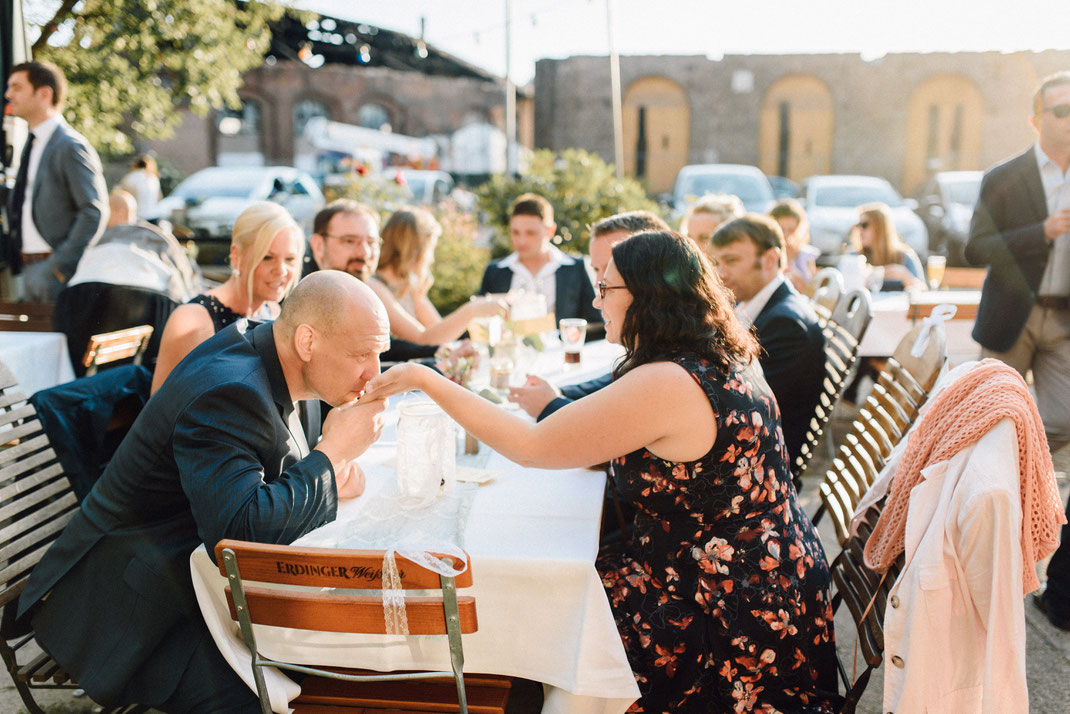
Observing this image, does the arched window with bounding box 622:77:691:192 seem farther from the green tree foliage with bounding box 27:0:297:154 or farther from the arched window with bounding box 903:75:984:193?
the green tree foliage with bounding box 27:0:297:154

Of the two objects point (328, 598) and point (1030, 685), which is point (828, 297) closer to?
point (1030, 685)

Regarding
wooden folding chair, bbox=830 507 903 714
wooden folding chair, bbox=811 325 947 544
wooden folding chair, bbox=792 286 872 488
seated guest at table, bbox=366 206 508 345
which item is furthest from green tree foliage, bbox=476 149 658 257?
wooden folding chair, bbox=830 507 903 714

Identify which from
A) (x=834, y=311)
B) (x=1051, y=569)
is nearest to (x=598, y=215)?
(x=834, y=311)

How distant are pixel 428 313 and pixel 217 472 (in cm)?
263

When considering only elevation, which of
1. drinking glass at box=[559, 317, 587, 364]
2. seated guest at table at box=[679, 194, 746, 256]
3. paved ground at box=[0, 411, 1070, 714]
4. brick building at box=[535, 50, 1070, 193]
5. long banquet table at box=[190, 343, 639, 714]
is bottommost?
paved ground at box=[0, 411, 1070, 714]

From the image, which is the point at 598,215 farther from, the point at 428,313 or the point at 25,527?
the point at 25,527

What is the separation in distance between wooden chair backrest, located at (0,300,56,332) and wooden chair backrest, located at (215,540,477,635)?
3055 mm

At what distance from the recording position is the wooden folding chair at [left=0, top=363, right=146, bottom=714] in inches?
76.0

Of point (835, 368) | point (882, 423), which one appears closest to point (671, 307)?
point (882, 423)

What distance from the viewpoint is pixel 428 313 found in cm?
421

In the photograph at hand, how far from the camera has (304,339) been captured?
5.98 feet

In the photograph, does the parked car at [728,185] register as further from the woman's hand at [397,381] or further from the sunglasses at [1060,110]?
the woman's hand at [397,381]

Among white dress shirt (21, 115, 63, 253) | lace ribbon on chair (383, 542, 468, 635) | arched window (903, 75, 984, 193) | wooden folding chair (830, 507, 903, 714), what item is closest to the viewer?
lace ribbon on chair (383, 542, 468, 635)

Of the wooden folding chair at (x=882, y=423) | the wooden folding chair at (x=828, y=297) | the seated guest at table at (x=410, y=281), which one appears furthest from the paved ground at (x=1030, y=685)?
the seated guest at table at (x=410, y=281)
